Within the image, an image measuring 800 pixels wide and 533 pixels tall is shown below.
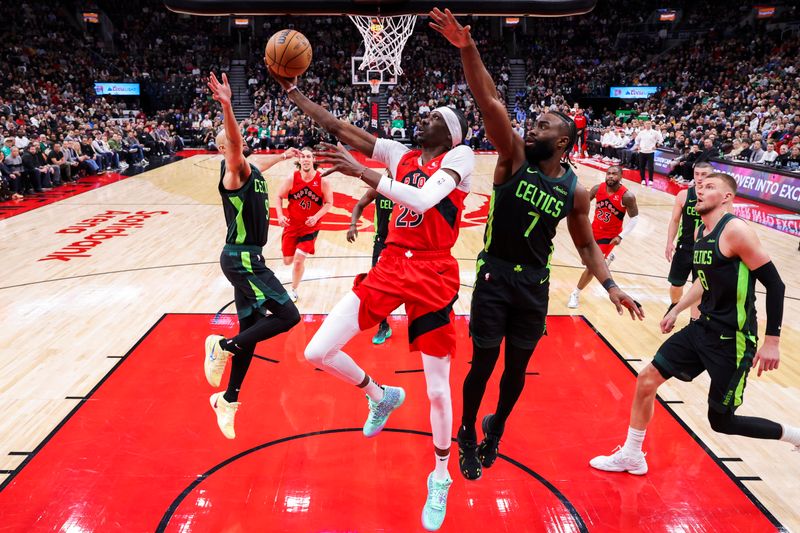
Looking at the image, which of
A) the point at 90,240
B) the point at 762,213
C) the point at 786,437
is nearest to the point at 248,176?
the point at 786,437

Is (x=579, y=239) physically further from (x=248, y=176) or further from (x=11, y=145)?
(x=11, y=145)

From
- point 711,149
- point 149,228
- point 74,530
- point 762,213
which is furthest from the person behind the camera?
point 711,149

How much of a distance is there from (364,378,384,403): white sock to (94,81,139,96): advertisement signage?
30919mm

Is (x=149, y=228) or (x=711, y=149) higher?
(x=711, y=149)

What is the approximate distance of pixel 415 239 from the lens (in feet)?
11.0

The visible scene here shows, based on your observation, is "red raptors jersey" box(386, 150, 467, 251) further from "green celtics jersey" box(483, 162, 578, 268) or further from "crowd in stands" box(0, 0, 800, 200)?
"crowd in stands" box(0, 0, 800, 200)

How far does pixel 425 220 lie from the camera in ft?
10.9

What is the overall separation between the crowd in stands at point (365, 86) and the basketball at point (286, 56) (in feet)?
40.8

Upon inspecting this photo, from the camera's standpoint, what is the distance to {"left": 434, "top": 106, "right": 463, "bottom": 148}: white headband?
3.31 meters

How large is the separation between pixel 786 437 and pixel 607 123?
2717 centimetres

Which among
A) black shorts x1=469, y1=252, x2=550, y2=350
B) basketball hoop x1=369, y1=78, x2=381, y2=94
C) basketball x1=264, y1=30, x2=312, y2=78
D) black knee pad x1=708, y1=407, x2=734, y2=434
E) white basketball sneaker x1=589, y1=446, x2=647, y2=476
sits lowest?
white basketball sneaker x1=589, y1=446, x2=647, y2=476

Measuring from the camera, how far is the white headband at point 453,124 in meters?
3.31

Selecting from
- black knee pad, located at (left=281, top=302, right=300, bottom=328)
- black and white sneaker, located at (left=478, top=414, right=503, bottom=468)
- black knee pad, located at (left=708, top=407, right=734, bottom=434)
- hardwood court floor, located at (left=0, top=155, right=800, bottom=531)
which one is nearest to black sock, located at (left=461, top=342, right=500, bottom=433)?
black and white sneaker, located at (left=478, top=414, right=503, bottom=468)

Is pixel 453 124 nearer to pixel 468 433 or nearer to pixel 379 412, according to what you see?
pixel 468 433
